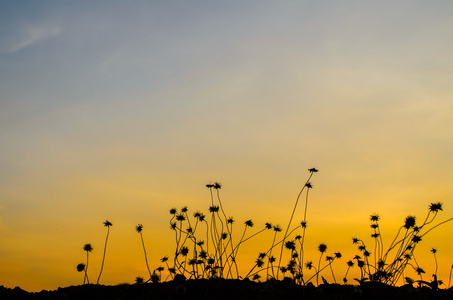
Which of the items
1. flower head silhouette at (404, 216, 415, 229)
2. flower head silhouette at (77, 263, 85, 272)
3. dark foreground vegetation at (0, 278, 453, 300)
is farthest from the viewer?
flower head silhouette at (77, 263, 85, 272)

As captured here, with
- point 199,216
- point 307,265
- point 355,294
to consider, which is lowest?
point 355,294

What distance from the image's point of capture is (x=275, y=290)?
6906 mm

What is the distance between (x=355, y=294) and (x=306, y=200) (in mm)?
3599

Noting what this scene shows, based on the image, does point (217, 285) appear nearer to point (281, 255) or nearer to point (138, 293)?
point (138, 293)

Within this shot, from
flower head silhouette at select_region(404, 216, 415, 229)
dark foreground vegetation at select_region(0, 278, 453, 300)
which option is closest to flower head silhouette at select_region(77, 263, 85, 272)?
dark foreground vegetation at select_region(0, 278, 453, 300)

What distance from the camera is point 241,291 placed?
695 cm

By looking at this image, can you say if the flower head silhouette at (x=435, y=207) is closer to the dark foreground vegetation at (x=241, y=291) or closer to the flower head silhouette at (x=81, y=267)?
the dark foreground vegetation at (x=241, y=291)

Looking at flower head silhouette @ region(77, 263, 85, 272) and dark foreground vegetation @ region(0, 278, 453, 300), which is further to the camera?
flower head silhouette @ region(77, 263, 85, 272)

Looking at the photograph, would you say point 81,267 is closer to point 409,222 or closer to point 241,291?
point 241,291

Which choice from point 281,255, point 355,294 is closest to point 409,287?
point 355,294

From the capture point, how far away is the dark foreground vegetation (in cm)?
673

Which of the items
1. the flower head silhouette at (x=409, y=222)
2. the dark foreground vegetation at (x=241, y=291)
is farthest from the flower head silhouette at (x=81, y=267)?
the flower head silhouette at (x=409, y=222)

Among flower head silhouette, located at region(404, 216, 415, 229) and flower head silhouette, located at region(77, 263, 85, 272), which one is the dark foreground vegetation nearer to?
flower head silhouette, located at region(77, 263, 85, 272)

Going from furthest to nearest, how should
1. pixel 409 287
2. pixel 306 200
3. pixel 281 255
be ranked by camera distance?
pixel 306 200 → pixel 281 255 → pixel 409 287
